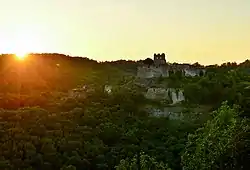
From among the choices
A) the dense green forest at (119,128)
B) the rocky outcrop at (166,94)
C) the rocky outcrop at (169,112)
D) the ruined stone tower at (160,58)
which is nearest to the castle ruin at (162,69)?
the ruined stone tower at (160,58)

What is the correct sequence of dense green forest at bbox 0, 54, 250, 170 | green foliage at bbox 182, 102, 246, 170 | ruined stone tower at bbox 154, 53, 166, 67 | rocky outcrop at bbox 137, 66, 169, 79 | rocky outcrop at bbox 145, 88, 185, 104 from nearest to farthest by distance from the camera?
green foliage at bbox 182, 102, 246, 170
dense green forest at bbox 0, 54, 250, 170
rocky outcrop at bbox 145, 88, 185, 104
rocky outcrop at bbox 137, 66, 169, 79
ruined stone tower at bbox 154, 53, 166, 67

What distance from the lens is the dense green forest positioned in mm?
30172

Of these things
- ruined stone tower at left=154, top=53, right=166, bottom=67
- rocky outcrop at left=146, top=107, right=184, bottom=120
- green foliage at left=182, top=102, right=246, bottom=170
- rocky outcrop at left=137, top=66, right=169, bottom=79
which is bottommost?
green foliage at left=182, top=102, right=246, bottom=170

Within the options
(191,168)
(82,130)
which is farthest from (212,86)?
(191,168)

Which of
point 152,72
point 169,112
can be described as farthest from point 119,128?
point 152,72

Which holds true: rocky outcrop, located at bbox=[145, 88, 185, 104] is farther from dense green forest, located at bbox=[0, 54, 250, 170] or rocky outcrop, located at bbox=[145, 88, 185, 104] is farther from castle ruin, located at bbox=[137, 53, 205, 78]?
castle ruin, located at bbox=[137, 53, 205, 78]

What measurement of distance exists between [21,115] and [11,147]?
7.10m

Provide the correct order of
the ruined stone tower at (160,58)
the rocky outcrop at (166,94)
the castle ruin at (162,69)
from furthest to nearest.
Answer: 1. the ruined stone tower at (160,58)
2. the castle ruin at (162,69)
3. the rocky outcrop at (166,94)

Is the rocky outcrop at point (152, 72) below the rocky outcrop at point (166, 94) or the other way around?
the other way around

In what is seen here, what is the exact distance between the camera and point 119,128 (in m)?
41.2

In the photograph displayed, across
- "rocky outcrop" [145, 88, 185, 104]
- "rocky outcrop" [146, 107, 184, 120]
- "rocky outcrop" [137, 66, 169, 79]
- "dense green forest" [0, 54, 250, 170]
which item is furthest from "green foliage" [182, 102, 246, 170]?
"rocky outcrop" [137, 66, 169, 79]

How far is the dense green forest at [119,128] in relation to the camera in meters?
30.2

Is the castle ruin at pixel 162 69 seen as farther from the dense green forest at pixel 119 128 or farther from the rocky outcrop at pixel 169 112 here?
the rocky outcrop at pixel 169 112

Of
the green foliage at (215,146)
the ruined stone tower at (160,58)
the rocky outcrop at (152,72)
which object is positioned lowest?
the green foliage at (215,146)
